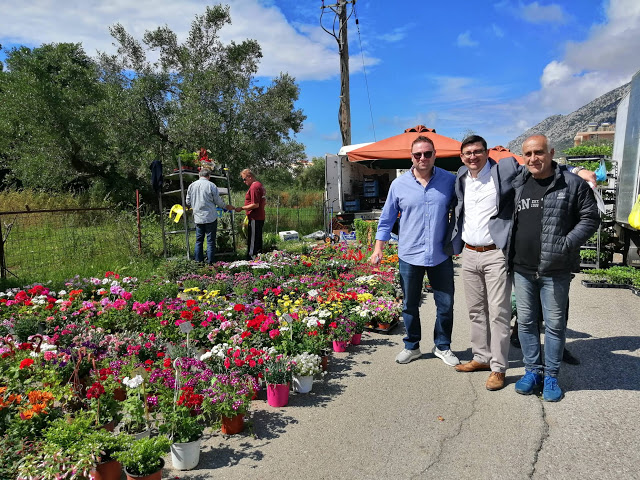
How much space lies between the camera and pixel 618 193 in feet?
26.6

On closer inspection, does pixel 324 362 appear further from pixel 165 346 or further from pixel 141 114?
pixel 141 114

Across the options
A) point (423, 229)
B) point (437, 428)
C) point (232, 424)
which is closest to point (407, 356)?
point (437, 428)

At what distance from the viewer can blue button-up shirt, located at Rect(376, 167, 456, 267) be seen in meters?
3.74

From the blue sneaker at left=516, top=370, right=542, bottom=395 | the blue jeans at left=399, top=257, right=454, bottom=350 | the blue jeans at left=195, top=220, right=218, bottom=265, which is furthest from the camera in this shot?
the blue jeans at left=195, top=220, right=218, bottom=265

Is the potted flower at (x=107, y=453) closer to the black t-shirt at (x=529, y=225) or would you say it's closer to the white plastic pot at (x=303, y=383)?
the white plastic pot at (x=303, y=383)

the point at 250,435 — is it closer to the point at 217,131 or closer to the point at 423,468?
the point at 423,468

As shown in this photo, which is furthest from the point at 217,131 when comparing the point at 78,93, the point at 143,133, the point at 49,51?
the point at 49,51

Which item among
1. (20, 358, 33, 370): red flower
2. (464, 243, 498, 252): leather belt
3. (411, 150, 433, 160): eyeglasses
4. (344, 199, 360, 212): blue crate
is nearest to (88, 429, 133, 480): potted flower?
(20, 358, 33, 370): red flower

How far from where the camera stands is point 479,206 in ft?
11.5

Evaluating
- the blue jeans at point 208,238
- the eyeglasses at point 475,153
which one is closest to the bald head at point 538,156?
the eyeglasses at point 475,153

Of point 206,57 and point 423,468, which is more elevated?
point 206,57

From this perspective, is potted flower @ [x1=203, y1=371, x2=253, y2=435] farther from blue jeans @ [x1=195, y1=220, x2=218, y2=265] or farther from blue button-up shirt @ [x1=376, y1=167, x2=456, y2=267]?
blue jeans @ [x1=195, y1=220, x2=218, y2=265]

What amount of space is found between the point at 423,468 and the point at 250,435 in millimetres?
1183

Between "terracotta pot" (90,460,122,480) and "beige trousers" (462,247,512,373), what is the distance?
2812 millimetres
